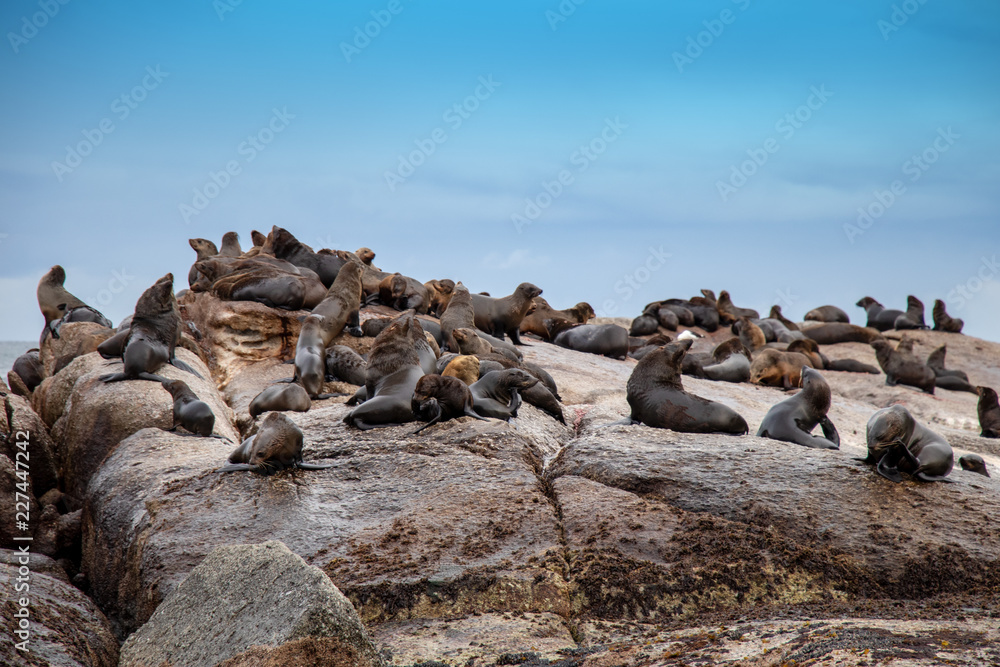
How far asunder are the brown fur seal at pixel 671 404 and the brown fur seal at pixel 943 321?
1966 cm

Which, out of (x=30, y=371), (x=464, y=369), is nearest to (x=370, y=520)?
Result: (x=464, y=369)

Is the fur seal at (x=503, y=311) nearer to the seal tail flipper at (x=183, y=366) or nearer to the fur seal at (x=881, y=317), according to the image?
the seal tail flipper at (x=183, y=366)

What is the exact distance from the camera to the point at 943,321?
25.6 metres

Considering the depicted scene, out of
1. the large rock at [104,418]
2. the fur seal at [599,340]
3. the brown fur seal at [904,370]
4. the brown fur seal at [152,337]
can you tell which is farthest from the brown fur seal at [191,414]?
the brown fur seal at [904,370]

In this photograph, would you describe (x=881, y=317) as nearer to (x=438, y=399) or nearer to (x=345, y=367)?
(x=345, y=367)

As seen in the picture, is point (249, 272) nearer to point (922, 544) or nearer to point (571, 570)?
point (571, 570)

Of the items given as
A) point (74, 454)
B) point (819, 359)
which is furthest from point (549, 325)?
point (74, 454)

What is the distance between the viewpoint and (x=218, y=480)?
266 inches

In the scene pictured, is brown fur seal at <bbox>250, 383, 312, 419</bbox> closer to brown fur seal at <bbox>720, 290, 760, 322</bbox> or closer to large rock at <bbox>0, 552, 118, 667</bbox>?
large rock at <bbox>0, 552, 118, 667</bbox>

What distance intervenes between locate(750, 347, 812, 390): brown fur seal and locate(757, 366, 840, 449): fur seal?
7.11m

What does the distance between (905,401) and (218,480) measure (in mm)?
14283

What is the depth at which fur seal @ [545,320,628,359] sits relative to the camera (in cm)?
1670

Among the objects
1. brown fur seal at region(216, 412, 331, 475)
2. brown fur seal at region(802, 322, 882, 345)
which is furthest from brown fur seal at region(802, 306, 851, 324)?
brown fur seal at region(216, 412, 331, 475)

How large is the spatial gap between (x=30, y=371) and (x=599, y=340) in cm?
1115
